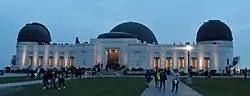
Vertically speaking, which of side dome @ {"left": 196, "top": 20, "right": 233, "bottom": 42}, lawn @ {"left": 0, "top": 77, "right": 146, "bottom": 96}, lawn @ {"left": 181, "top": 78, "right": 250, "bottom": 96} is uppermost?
side dome @ {"left": 196, "top": 20, "right": 233, "bottom": 42}

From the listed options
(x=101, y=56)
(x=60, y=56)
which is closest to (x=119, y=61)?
(x=101, y=56)

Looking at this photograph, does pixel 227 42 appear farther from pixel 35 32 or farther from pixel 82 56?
pixel 35 32

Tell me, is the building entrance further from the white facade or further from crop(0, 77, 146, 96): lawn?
crop(0, 77, 146, 96): lawn

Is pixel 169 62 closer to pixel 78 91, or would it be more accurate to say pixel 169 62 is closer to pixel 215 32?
pixel 215 32

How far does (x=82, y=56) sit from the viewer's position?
7769cm

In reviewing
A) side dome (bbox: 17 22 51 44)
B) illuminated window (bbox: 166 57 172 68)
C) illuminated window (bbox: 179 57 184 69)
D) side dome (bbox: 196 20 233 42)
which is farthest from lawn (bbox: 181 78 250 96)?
side dome (bbox: 17 22 51 44)

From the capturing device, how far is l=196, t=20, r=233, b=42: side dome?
8075 cm

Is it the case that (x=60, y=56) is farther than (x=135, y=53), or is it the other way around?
(x=60, y=56)

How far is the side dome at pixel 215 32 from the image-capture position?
80750 mm

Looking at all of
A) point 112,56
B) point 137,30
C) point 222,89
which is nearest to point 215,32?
point 137,30

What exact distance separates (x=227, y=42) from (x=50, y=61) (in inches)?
1558

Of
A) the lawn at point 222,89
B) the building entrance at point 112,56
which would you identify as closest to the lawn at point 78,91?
the lawn at point 222,89

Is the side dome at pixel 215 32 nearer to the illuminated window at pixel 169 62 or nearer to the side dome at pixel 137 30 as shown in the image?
the illuminated window at pixel 169 62

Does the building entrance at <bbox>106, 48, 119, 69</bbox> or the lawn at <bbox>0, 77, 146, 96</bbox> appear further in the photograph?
the building entrance at <bbox>106, 48, 119, 69</bbox>
